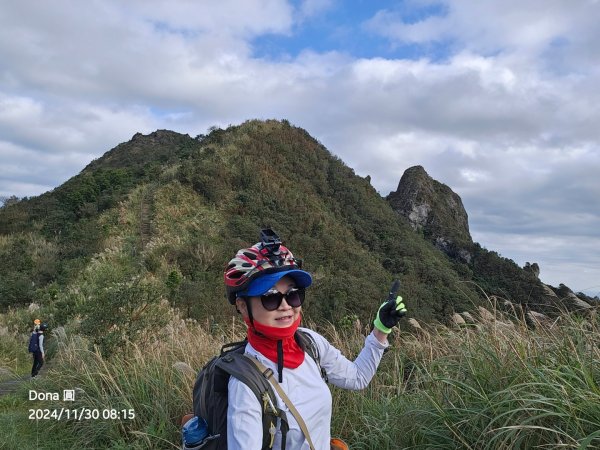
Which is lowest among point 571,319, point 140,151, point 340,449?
point 340,449

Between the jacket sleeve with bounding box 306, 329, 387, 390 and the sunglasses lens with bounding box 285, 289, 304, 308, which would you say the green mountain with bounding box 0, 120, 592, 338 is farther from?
the sunglasses lens with bounding box 285, 289, 304, 308

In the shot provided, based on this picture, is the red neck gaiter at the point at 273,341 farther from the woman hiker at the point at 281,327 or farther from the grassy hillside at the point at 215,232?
the grassy hillside at the point at 215,232

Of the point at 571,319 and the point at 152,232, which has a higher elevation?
the point at 152,232

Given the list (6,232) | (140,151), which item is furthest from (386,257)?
(140,151)

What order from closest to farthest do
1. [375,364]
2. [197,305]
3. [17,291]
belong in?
[375,364], [197,305], [17,291]

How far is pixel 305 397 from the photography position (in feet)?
6.67

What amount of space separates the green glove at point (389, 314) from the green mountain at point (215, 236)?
2.21 m

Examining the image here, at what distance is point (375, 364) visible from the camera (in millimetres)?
2451

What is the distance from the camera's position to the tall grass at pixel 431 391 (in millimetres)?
2248

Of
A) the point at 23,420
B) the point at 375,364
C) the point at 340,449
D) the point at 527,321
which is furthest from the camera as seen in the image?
the point at 23,420

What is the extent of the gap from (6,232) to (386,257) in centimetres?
2545

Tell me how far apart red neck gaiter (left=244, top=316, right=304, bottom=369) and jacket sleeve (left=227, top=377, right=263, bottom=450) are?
280 millimetres

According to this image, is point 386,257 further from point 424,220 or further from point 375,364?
point 375,364

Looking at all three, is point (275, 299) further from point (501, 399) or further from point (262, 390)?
point (501, 399)
